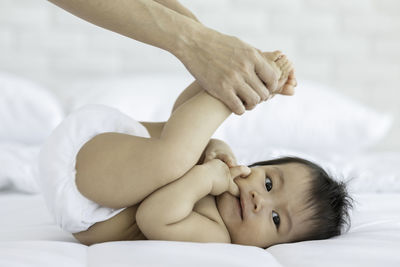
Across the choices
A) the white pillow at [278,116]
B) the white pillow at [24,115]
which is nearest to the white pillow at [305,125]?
the white pillow at [278,116]

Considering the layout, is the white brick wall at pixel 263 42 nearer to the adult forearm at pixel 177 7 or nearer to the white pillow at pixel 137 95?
the white pillow at pixel 137 95

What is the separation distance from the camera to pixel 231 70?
3.51ft

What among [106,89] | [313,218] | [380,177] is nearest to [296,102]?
[380,177]

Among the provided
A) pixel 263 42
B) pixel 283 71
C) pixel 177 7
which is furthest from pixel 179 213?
pixel 263 42

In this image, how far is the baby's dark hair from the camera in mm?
1135

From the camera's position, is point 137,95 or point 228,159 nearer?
point 228,159

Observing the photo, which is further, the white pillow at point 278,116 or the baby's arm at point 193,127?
the white pillow at point 278,116

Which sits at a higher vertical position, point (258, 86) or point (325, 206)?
point (258, 86)

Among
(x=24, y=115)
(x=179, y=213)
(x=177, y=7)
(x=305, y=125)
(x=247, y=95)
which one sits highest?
(x=177, y=7)

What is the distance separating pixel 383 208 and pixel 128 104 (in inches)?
44.3

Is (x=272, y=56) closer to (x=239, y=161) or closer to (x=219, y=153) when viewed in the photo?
(x=219, y=153)

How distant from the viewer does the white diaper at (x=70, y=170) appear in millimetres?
1013

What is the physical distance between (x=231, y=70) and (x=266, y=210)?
0.99ft

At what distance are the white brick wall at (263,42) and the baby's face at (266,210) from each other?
5.19 ft
